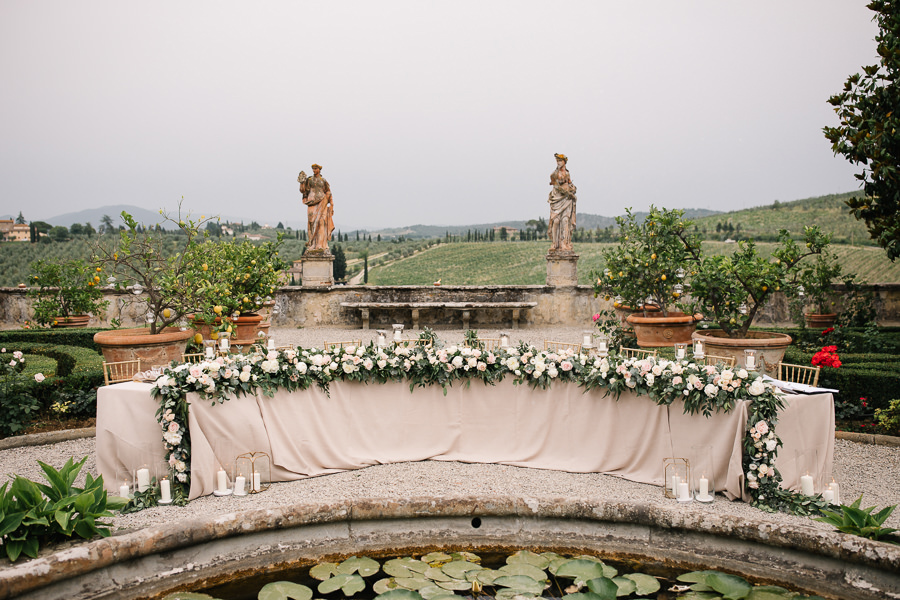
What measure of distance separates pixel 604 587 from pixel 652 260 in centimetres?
615

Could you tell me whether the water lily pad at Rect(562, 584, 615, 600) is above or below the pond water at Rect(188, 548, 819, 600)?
above

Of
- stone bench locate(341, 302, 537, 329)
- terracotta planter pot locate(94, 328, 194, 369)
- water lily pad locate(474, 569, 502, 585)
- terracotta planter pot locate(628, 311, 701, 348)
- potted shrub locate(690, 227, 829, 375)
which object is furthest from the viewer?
stone bench locate(341, 302, 537, 329)

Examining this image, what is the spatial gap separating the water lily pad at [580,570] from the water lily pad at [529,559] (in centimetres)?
12

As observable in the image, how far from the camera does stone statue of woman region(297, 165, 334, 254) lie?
1282cm

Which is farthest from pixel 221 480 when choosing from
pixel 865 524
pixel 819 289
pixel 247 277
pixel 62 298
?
pixel 819 289

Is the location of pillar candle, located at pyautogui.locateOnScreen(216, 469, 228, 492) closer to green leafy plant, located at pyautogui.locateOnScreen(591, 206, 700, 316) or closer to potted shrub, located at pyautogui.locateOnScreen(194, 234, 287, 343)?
potted shrub, located at pyautogui.locateOnScreen(194, 234, 287, 343)

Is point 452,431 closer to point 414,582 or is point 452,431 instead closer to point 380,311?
point 414,582

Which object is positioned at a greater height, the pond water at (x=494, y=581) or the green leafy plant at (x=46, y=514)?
the green leafy plant at (x=46, y=514)

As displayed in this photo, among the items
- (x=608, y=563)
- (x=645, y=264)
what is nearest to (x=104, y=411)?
(x=608, y=563)

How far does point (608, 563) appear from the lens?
11.9ft

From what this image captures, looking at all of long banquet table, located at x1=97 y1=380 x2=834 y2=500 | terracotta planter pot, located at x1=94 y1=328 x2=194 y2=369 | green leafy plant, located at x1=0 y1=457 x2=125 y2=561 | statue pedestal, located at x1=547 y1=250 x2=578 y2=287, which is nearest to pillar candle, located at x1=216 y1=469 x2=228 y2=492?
long banquet table, located at x1=97 y1=380 x2=834 y2=500

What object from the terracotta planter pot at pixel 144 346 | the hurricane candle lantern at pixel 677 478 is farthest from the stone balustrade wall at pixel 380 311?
the hurricane candle lantern at pixel 677 478

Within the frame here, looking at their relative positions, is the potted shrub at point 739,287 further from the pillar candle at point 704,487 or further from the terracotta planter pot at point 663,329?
the pillar candle at point 704,487

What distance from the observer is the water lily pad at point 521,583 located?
3225 millimetres
